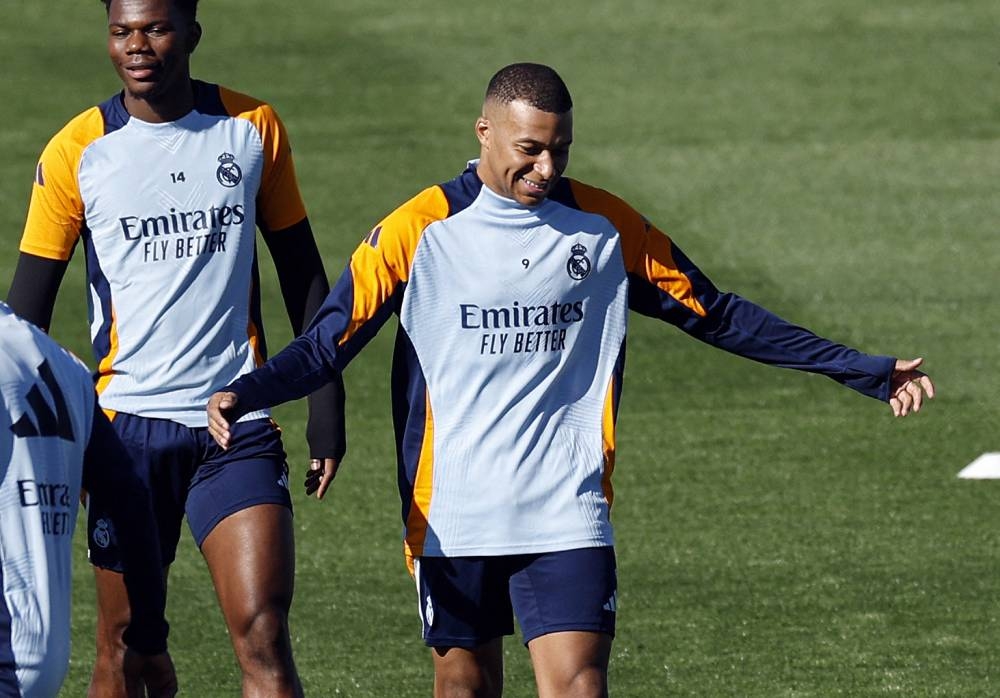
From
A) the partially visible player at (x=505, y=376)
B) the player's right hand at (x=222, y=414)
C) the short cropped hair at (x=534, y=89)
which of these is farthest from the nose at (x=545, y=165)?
the player's right hand at (x=222, y=414)

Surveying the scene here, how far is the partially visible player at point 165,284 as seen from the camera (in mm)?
6004

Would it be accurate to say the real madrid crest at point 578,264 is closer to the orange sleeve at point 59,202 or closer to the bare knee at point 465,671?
the bare knee at point 465,671

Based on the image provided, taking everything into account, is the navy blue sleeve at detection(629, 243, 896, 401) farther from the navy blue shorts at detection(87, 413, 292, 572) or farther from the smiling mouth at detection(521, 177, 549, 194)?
the navy blue shorts at detection(87, 413, 292, 572)

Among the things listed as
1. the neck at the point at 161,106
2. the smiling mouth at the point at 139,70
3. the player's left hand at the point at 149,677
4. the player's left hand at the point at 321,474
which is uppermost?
the smiling mouth at the point at 139,70

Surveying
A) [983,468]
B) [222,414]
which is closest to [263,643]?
[222,414]

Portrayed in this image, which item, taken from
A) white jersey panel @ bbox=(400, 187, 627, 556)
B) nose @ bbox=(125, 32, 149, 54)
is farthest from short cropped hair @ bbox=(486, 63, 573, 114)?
nose @ bbox=(125, 32, 149, 54)

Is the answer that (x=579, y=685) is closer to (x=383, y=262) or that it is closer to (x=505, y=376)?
(x=505, y=376)

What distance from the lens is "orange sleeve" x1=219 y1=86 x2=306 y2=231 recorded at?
625 cm

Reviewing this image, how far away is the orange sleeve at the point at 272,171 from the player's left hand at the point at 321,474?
2.27 ft

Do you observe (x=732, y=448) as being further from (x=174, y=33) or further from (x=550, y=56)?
(x=550, y=56)

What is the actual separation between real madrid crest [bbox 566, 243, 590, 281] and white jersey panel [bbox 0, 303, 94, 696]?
5.46ft

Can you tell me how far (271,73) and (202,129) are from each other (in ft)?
43.9

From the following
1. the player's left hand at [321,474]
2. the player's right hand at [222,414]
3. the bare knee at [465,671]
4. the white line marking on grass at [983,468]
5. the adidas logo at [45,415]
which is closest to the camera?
the adidas logo at [45,415]

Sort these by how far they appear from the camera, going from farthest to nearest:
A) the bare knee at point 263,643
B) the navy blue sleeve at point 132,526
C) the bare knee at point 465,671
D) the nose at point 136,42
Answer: the nose at point 136,42 → the bare knee at point 263,643 → the bare knee at point 465,671 → the navy blue sleeve at point 132,526
